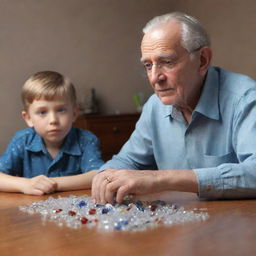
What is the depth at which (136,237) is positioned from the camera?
0.98 metres

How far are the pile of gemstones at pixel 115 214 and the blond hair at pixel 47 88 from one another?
32.3 inches

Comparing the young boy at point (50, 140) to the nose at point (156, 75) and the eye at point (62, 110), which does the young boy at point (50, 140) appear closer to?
the eye at point (62, 110)

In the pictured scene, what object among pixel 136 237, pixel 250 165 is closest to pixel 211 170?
pixel 250 165

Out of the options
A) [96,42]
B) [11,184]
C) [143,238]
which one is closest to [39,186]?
[11,184]

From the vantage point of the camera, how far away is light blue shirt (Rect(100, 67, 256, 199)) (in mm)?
1380

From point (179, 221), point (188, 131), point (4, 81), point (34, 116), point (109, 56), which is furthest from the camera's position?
point (109, 56)

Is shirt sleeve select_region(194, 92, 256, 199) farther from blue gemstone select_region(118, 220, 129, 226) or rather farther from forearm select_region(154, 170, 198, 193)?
blue gemstone select_region(118, 220, 129, 226)

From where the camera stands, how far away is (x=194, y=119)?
1.67 meters

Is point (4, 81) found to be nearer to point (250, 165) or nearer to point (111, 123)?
point (111, 123)

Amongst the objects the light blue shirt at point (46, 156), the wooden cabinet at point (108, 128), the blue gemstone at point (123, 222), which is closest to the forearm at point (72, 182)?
the light blue shirt at point (46, 156)

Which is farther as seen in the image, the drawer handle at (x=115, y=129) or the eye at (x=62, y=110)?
the drawer handle at (x=115, y=129)

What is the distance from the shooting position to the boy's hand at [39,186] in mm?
1674

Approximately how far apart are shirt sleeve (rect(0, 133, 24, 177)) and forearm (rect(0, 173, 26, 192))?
32 cm

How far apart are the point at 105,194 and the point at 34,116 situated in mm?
953
